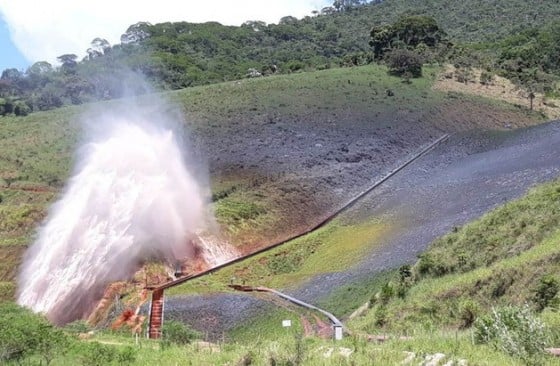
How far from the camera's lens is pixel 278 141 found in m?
66.6

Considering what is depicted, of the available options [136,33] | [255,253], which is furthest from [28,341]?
[136,33]

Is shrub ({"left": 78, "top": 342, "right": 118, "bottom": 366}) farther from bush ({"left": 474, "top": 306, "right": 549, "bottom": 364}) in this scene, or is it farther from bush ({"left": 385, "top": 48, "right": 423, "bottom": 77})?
bush ({"left": 385, "top": 48, "right": 423, "bottom": 77})

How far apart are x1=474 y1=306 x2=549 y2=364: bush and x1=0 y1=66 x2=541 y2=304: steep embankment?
97.9 ft

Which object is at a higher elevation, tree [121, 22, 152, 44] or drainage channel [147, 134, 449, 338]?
tree [121, 22, 152, 44]

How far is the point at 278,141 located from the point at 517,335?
178 ft

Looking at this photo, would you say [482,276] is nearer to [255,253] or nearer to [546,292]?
[546,292]

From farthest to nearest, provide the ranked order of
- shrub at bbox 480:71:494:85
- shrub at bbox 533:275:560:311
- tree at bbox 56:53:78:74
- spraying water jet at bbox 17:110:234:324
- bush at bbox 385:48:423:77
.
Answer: tree at bbox 56:53:78:74, bush at bbox 385:48:423:77, shrub at bbox 480:71:494:85, spraying water jet at bbox 17:110:234:324, shrub at bbox 533:275:560:311

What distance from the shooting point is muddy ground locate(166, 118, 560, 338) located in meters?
32.2

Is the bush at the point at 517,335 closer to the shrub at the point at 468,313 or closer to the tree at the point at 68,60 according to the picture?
the shrub at the point at 468,313

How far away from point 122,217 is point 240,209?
9.05 metres

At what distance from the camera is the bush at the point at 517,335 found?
12.7 m

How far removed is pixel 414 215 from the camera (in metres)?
42.6

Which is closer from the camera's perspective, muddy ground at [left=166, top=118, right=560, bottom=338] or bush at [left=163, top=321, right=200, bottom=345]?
bush at [left=163, top=321, right=200, bottom=345]

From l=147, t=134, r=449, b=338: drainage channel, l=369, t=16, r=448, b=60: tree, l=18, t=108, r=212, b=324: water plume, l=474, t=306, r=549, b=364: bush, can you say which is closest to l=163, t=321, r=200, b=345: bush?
l=147, t=134, r=449, b=338: drainage channel
